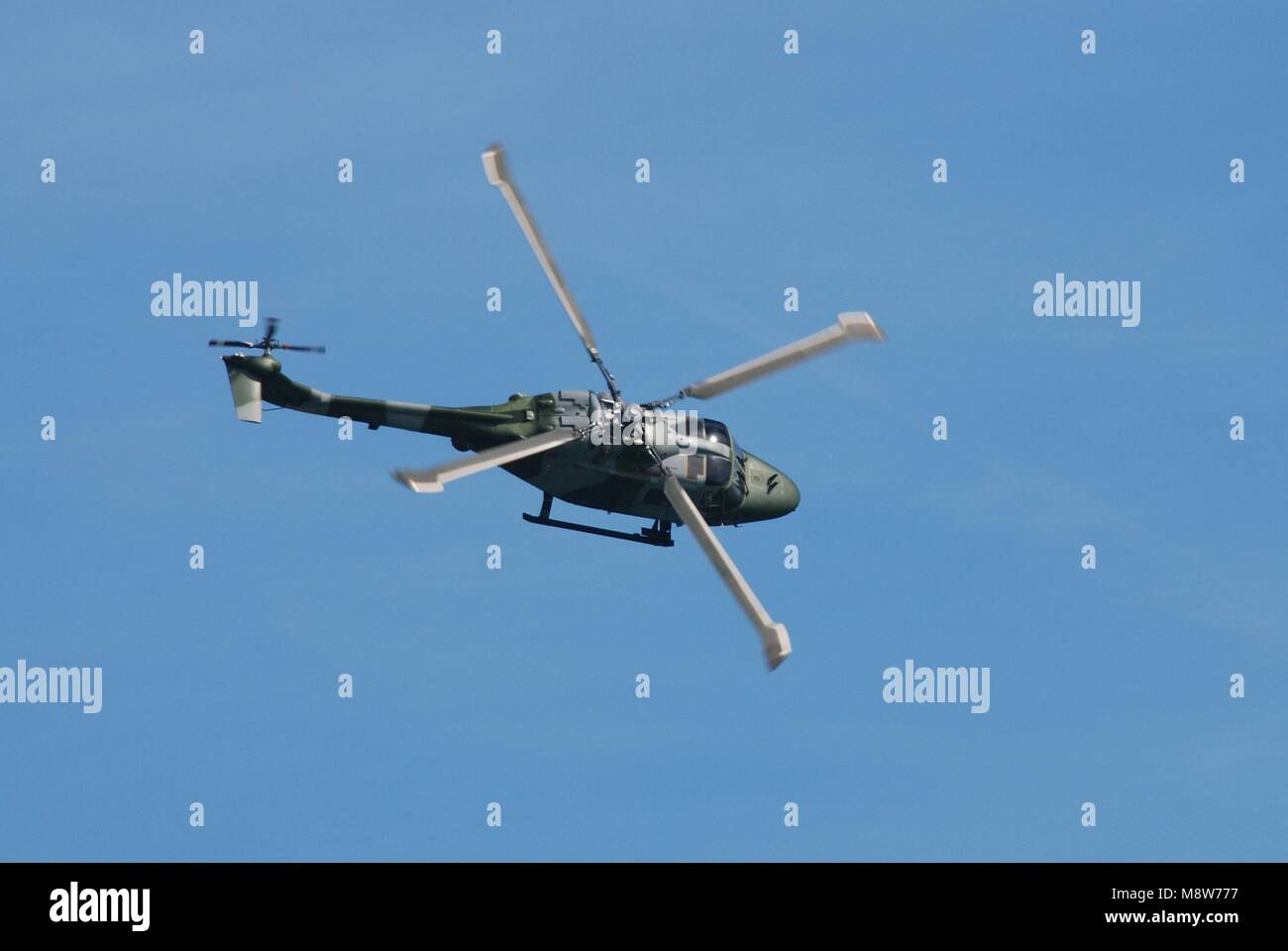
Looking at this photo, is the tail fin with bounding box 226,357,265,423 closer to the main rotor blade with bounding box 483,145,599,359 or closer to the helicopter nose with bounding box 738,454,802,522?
the main rotor blade with bounding box 483,145,599,359

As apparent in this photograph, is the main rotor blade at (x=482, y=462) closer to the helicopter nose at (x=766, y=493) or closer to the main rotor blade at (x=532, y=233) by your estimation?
the main rotor blade at (x=532, y=233)

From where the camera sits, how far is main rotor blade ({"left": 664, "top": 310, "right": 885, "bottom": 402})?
68188 mm


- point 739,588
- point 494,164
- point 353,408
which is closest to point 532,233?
point 494,164

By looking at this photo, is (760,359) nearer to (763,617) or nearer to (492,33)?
(763,617)

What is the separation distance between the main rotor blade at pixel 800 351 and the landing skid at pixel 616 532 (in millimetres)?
4862

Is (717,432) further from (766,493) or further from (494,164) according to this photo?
(494,164)

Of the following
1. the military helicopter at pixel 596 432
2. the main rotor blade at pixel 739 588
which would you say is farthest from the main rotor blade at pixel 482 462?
the main rotor blade at pixel 739 588

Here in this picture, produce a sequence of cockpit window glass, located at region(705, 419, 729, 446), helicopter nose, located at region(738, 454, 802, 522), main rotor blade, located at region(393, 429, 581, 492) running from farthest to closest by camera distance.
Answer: helicopter nose, located at region(738, 454, 802, 522), cockpit window glass, located at region(705, 419, 729, 446), main rotor blade, located at region(393, 429, 581, 492)

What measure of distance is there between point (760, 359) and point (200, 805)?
66.0ft

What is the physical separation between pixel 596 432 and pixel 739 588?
6.27 meters

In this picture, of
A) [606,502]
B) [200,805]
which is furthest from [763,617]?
[200,805]

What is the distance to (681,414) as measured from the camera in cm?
7206

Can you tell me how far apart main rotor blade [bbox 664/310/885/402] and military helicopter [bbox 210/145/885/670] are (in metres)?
0.03

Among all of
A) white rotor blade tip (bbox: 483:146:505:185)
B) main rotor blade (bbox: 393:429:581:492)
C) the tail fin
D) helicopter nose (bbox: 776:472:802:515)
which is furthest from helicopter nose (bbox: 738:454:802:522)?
the tail fin
